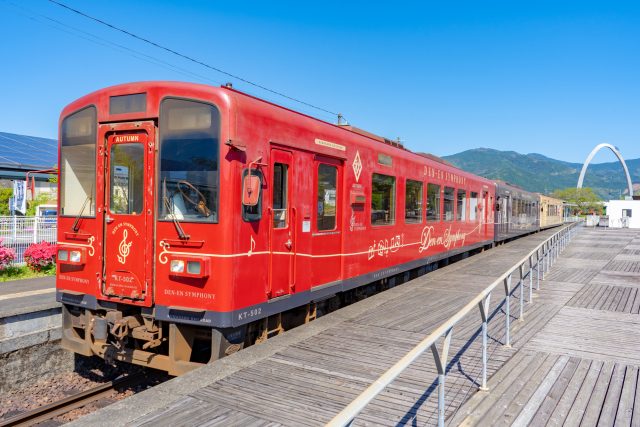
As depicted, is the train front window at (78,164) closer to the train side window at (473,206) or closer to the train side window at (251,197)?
the train side window at (251,197)

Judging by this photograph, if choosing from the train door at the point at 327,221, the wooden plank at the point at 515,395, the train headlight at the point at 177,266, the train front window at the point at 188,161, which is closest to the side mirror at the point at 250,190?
the train front window at the point at 188,161

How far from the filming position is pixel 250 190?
517cm

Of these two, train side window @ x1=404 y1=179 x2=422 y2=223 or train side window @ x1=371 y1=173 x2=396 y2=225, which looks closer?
train side window @ x1=371 y1=173 x2=396 y2=225

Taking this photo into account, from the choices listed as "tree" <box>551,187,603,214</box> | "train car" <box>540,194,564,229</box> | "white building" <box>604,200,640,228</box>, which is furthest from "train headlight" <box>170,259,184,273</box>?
"tree" <box>551,187,603,214</box>

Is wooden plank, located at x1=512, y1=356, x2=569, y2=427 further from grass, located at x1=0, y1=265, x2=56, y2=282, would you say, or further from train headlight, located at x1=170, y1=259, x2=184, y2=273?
grass, located at x1=0, y1=265, x2=56, y2=282

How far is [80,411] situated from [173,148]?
3399 millimetres

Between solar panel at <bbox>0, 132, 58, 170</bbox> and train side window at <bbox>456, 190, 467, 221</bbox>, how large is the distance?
827 inches

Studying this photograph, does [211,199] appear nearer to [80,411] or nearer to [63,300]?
[63,300]

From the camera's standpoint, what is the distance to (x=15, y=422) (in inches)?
203

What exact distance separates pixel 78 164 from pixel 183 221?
185 cm

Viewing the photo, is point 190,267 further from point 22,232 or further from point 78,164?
point 22,232

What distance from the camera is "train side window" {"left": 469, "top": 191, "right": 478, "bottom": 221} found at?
16.1 metres

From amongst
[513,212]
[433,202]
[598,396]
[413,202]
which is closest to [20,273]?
[413,202]

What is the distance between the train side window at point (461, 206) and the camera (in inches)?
577
